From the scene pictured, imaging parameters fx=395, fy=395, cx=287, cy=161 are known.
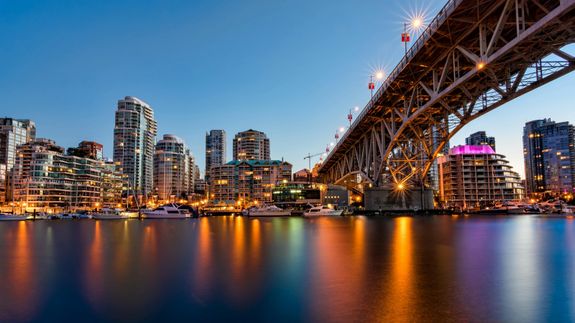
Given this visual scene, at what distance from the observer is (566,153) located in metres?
172

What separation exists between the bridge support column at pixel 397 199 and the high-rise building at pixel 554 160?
118 m

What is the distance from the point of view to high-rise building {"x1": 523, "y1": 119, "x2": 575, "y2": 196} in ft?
553

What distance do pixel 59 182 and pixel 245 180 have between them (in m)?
66.9

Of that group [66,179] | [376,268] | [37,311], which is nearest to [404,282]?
[376,268]

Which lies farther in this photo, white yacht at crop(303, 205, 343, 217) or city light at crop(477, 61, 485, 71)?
white yacht at crop(303, 205, 343, 217)

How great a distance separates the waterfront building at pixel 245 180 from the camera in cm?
16175

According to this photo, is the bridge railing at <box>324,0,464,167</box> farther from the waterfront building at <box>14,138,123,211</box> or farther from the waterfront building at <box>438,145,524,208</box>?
the waterfront building at <box>14,138,123,211</box>

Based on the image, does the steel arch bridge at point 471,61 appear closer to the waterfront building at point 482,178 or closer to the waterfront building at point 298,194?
the waterfront building at point 298,194

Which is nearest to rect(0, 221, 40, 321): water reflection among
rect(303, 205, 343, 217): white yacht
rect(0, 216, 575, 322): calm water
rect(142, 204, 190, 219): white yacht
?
rect(0, 216, 575, 322): calm water

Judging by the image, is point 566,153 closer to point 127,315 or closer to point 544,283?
point 544,283

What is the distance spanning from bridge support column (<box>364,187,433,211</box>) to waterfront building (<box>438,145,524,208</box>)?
52385 mm

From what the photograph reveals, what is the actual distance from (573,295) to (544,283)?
194cm

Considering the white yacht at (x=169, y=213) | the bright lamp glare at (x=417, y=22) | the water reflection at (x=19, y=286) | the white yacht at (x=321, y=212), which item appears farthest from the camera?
the white yacht at (x=321, y=212)

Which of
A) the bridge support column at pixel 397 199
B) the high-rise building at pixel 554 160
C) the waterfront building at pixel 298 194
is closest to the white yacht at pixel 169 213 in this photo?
the waterfront building at pixel 298 194
